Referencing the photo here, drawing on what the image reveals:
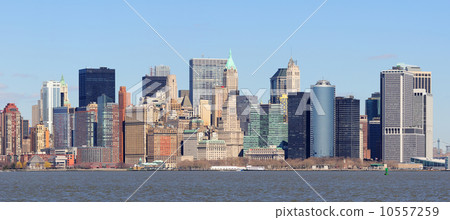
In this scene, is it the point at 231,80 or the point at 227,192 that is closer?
the point at 227,192

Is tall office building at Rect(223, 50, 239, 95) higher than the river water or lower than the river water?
higher

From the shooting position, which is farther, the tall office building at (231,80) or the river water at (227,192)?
the tall office building at (231,80)

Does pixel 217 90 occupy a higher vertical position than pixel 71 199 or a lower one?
higher

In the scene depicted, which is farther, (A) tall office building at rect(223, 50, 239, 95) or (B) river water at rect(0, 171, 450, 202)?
(A) tall office building at rect(223, 50, 239, 95)

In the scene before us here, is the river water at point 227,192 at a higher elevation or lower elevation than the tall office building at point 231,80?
lower

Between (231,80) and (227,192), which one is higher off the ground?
(231,80)
